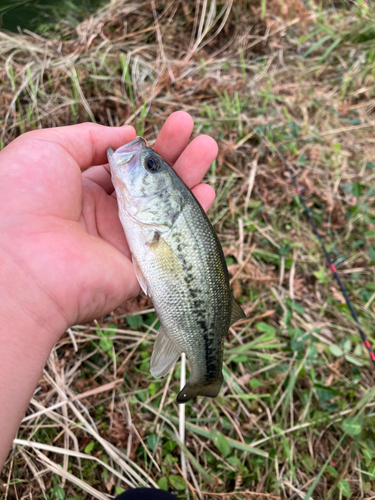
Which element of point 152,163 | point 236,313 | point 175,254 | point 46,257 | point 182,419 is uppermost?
point 152,163

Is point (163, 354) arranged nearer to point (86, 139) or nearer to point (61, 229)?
point (61, 229)

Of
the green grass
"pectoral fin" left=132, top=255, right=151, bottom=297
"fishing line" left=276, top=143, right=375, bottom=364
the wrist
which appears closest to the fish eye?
"pectoral fin" left=132, top=255, right=151, bottom=297

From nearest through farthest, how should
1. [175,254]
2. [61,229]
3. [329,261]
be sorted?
[61,229]
[175,254]
[329,261]

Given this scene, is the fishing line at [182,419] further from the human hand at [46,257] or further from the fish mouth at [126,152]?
the fish mouth at [126,152]

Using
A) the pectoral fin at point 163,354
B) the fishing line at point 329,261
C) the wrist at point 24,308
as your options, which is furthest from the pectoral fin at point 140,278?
the fishing line at point 329,261

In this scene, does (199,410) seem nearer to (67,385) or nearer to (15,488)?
(67,385)

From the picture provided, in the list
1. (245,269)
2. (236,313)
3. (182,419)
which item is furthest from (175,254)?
(182,419)

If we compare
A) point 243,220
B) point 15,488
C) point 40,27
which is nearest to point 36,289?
point 15,488
